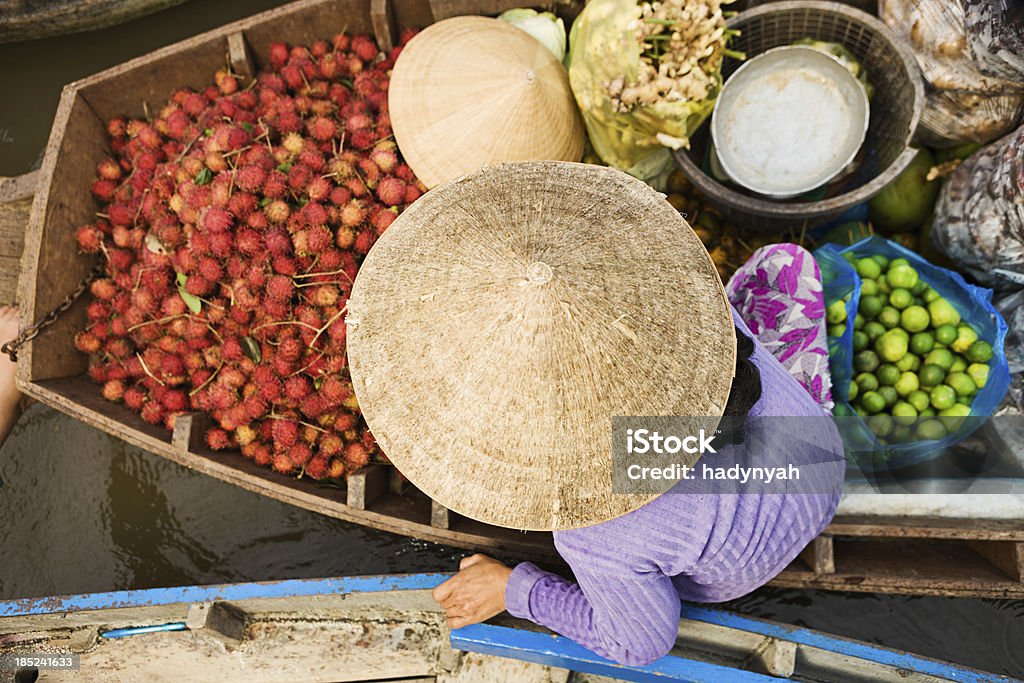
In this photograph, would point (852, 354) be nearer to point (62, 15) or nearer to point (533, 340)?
point (533, 340)

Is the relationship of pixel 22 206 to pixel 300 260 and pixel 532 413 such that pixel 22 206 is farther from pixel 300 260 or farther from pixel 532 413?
pixel 532 413

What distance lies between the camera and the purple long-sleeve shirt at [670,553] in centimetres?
93

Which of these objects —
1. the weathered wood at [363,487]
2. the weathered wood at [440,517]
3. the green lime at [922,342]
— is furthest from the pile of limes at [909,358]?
the weathered wood at [363,487]

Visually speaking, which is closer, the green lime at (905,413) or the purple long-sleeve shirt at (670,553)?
the purple long-sleeve shirt at (670,553)

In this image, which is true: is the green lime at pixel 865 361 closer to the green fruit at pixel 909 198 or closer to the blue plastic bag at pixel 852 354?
the blue plastic bag at pixel 852 354

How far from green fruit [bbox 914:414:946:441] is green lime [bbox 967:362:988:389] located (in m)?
0.13

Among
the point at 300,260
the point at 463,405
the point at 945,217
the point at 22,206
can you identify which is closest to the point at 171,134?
the point at 22,206

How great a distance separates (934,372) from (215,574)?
2094 mm

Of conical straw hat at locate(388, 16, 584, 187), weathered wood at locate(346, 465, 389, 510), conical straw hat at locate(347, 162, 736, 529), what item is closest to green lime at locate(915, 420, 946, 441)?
conical straw hat at locate(347, 162, 736, 529)

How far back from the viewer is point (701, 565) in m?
1.05

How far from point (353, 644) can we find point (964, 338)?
173 cm

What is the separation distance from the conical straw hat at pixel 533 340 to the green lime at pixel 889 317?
3.30 ft

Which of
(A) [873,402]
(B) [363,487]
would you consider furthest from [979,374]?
(B) [363,487]

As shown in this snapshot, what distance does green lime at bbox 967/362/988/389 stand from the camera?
1488 millimetres
